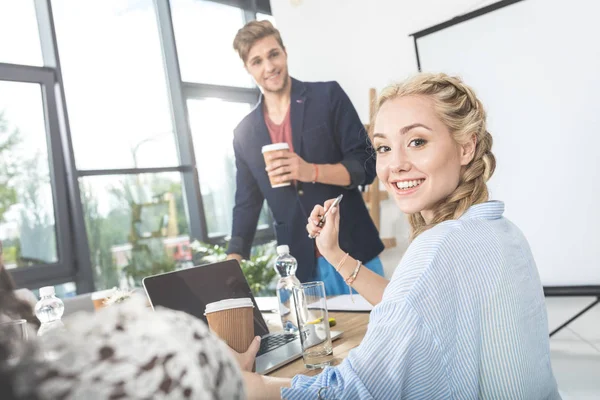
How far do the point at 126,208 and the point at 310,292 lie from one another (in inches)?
144

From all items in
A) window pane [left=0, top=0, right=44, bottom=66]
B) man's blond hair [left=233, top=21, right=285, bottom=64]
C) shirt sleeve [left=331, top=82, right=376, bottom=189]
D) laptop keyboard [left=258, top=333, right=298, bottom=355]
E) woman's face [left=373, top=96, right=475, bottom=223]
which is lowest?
laptop keyboard [left=258, top=333, right=298, bottom=355]

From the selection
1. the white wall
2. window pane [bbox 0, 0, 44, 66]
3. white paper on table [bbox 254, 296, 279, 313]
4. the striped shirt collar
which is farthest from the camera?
window pane [bbox 0, 0, 44, 66]

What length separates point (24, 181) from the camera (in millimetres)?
4117

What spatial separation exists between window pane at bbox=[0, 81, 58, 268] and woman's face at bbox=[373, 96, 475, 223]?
357 centimetres

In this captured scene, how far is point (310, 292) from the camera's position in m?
1.32

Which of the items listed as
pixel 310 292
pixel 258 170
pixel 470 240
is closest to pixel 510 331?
pixel 470 240

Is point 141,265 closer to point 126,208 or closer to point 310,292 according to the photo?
point 126,208

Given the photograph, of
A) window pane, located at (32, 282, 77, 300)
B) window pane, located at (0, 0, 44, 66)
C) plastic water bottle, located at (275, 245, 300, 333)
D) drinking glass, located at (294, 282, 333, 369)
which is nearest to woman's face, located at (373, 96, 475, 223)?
drinking glass, located at (294, 282, 333, 369)

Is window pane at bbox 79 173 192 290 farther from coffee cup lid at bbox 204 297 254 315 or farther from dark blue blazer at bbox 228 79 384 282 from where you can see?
coffee cup lid at bbox 204 297 254 315

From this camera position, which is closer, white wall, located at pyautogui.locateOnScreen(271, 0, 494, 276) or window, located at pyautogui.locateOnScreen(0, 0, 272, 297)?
white wall, located at pyautogui.locateOnScreen(271, 0, 494, 276)

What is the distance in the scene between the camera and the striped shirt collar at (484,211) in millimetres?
1008

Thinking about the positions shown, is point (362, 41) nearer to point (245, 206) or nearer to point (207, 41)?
point (245, 206)

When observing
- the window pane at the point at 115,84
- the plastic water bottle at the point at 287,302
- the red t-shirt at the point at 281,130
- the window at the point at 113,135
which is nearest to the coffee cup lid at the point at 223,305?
the plastic water bottle at the point at 287,302

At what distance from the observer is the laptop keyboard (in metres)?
1.43
